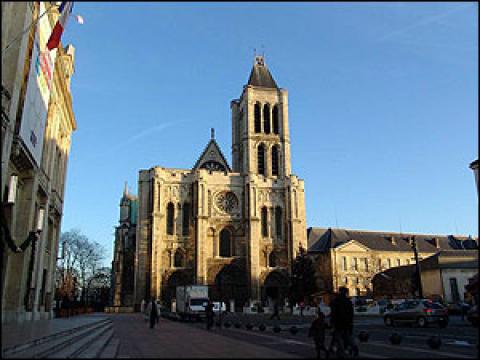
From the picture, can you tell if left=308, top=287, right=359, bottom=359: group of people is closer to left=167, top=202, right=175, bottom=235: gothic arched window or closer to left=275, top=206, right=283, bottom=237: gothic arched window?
left=167, top=202, right=175, bottom=235: gothic arched window

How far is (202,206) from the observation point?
52406 millimetres

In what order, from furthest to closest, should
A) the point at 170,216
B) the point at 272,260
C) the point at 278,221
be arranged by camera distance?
the point at 278,221, the point at 272,260, the point at 170,216

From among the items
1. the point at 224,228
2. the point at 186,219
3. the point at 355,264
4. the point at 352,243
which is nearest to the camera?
the point at 186,219

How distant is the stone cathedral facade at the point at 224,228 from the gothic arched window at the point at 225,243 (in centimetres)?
12

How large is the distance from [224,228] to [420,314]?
34.4 metres

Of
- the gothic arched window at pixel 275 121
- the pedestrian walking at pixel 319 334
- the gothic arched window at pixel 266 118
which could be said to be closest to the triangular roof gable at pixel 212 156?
the gothic arched window at pixel 266 118

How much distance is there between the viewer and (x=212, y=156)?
62.8 metres

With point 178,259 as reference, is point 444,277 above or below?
below

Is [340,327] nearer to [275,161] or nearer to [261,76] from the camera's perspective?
[275,161]

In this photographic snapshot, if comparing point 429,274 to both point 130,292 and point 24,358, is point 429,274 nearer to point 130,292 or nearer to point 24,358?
point 130,292

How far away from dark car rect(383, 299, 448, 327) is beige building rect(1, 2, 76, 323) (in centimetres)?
1768

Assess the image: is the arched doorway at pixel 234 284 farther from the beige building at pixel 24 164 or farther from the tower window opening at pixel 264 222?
the beige building at pixel 24 164

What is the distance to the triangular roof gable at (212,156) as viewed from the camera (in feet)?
205

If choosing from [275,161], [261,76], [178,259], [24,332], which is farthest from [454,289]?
[24,332]
